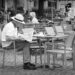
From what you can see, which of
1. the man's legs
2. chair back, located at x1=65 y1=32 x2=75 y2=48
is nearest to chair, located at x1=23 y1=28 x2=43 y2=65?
the man's legs

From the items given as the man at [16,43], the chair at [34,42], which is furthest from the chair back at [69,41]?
the man at [16,43]

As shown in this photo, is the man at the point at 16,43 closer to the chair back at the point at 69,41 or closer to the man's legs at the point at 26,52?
the man's legs at the point at 26,52

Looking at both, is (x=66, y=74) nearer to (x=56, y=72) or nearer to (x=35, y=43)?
(x=56, y=72)

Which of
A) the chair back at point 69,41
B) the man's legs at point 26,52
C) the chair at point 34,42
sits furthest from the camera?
the man's legs at point 26,52

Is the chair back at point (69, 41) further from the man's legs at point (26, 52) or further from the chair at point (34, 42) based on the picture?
the man's legs at point (26, 52)

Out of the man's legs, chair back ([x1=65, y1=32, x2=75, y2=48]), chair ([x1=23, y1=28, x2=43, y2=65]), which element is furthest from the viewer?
the man's legs

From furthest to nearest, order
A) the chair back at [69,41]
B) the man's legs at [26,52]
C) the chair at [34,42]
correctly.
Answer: the man's legs at [26,52] < the chair at [34,42] < the chair back at [69,41]

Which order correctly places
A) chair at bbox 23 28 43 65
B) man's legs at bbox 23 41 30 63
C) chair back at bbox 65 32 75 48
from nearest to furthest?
chair back at bbox 65 32 75 48 → chair at bbox 23 28 43 65 → man's legs at bbox 23 41 30 63

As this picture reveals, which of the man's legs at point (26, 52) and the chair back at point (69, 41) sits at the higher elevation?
the chair back at point (69, 41)

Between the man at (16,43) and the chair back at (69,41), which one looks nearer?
the chair back at (69,41)

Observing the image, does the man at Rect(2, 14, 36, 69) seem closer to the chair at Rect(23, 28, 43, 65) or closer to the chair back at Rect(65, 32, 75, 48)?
the chair at Rect(23, 28, 43, 65)

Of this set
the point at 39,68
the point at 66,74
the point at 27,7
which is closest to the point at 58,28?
the point at 39,68

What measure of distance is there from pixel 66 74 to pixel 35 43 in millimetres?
2167

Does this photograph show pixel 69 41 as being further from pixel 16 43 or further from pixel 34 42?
pixel 34 42
